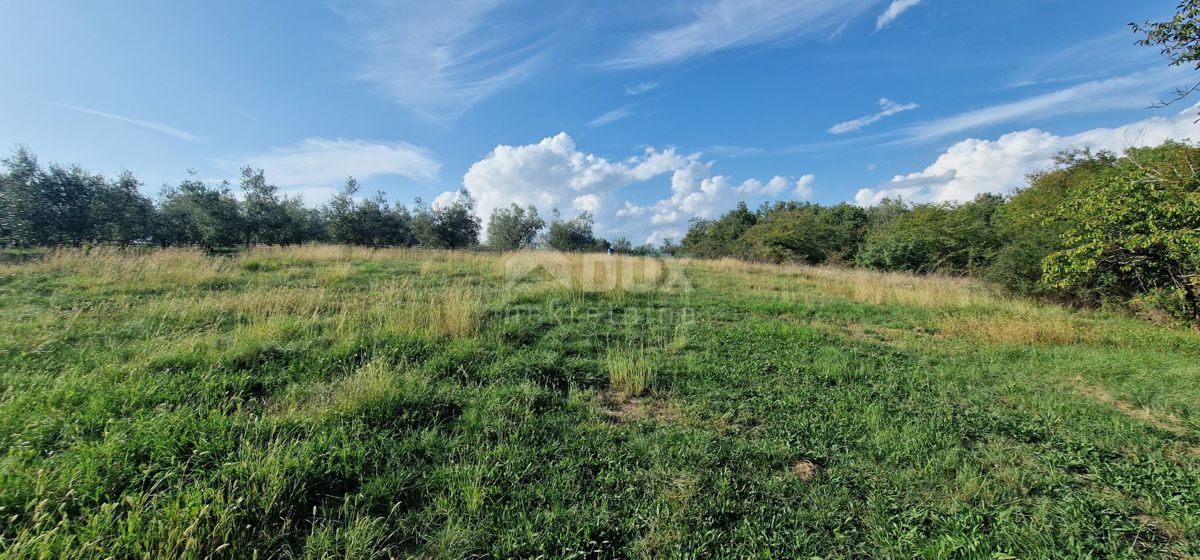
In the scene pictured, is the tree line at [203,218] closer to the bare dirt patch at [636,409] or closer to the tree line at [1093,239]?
the bare dirt patch at [636,409]

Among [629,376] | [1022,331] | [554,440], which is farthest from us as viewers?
[1022,331]

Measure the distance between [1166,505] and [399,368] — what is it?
549 cm

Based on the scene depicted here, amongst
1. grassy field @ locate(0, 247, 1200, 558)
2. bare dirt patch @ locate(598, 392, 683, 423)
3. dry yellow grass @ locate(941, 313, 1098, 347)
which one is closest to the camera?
grassy field @ locate(0, 247, 1200, 558)

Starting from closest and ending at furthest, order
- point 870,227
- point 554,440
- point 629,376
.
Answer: point 554,440, point 629,376, point 870,227

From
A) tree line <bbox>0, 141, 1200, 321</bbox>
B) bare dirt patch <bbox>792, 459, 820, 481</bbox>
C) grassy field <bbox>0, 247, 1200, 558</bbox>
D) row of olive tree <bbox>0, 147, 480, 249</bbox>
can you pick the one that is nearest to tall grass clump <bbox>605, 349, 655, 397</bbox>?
grassy field <bbox>0, 247, 1200, 558</bbox>

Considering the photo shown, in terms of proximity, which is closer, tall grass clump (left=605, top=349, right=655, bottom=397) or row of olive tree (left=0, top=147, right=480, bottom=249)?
tall grass clump (left=605, top=349, right=655, bottom=397)

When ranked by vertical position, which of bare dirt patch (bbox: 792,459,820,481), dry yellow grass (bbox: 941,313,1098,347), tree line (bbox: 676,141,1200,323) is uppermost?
tree line (bbox: 676,141,1200,323)

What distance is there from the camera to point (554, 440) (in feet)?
9.00

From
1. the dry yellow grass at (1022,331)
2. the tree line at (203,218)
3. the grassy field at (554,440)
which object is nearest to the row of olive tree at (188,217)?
the tree line at (203,218)

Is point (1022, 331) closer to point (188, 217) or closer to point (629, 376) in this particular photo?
point (629, 376)

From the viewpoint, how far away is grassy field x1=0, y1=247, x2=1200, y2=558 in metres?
1.85

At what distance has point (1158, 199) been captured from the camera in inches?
286

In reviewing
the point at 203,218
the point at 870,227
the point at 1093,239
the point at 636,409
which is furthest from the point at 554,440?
the point at 870,227

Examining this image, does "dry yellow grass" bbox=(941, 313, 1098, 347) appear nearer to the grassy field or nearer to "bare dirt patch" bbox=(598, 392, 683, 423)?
the grassy field
